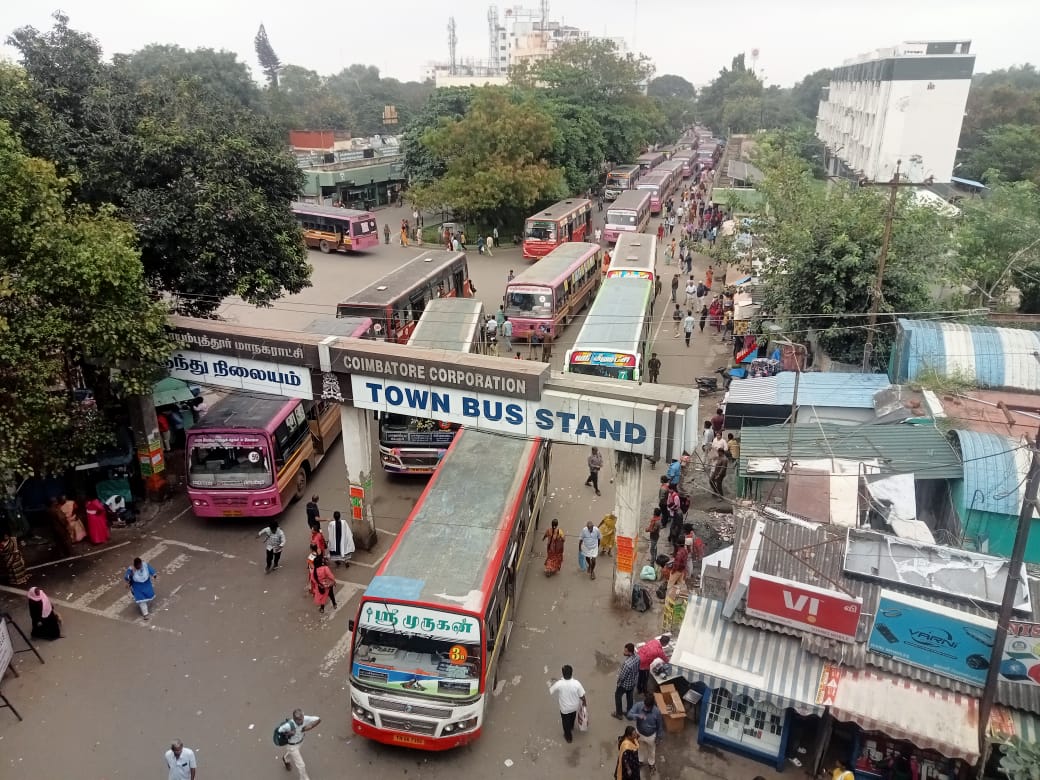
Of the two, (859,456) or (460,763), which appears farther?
(859,456)

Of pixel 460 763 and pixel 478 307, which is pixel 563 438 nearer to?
pixel 460 763

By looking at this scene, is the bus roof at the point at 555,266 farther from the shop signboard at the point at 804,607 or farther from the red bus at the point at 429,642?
the shop signboard at the point at 804,607

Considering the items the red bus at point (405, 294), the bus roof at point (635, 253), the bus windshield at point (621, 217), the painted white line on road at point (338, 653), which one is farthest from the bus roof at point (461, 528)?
the bus windshield at point (621, 217)

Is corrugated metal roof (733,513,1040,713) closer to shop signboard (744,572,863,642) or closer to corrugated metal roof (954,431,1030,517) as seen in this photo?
shop signboard (744,572,863,642)

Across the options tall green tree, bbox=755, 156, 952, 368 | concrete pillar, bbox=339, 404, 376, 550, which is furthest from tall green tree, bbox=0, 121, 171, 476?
tall green tree, bbox=755, 156, 952, 368

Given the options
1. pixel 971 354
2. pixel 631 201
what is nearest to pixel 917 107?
pixel 631 201

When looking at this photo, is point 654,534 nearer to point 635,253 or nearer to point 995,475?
point 995,475

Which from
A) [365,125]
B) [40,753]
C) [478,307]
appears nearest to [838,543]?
[40,753]
